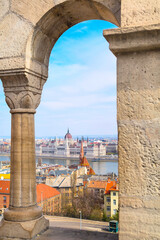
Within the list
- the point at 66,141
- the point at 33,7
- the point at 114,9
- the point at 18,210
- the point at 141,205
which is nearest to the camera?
the point at 141,205

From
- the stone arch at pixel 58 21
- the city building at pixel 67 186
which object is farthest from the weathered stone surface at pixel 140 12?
the city building at pixel 67 186

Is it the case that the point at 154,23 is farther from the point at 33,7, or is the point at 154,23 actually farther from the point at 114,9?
the point at 33,7

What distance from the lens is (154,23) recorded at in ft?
4.78

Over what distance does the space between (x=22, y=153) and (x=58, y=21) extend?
1241 mm

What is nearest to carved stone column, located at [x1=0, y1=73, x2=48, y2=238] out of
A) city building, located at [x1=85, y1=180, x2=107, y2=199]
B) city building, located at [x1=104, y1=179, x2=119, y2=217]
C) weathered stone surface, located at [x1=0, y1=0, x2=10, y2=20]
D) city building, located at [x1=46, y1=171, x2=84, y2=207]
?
weathered stone surface, located at [x1=0, y1=0, x2=10, y2=20]

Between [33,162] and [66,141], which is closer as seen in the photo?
[33,162]

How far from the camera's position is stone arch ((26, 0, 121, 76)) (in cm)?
220

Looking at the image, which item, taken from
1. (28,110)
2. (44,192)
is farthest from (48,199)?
(28,110)

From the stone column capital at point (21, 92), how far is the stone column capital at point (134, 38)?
1126 millimetres

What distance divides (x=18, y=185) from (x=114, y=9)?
5.52ft

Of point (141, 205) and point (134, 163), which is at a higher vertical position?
point (134, 163)

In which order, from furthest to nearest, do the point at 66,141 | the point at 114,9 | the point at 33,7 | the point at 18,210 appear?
1. the point at 66,141
2. the point at 18,210
3. the point at 33,7
4. the point at 114,9

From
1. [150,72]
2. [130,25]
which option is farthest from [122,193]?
[130,25]

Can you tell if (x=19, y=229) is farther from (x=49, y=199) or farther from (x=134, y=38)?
(x=49, y=199)
